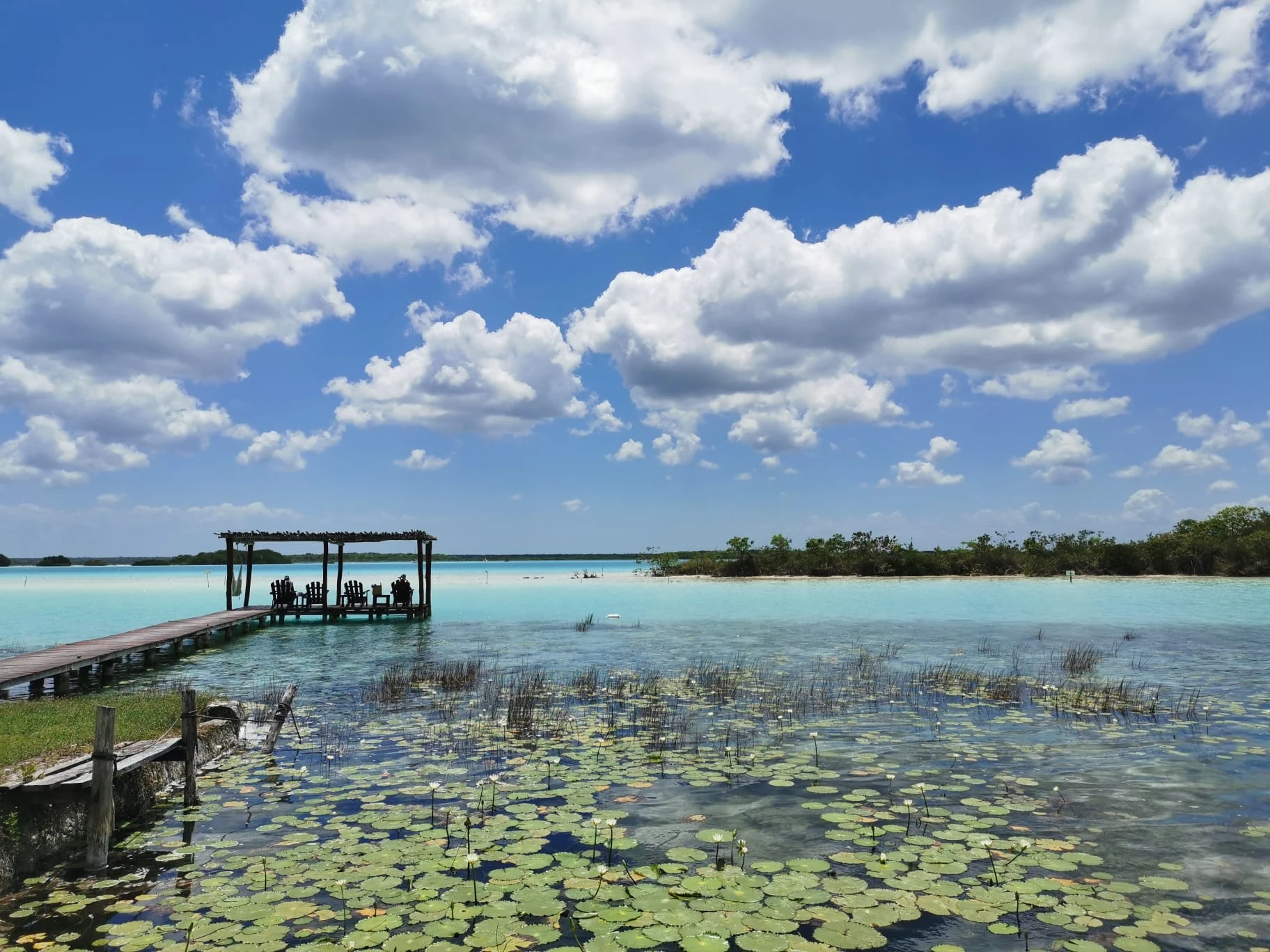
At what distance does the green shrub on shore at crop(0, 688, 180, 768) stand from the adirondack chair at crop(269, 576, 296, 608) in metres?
24.9

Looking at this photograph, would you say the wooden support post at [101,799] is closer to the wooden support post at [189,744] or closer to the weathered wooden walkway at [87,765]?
the weathered wooden walkway at [87,765]

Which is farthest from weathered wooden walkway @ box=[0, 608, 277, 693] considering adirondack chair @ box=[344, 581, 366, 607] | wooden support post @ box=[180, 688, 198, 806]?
adirondack chair @ box=[344, 581, 366, 607]

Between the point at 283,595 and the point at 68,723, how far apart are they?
29.8m

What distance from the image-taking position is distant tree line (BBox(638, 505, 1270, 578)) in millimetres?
70250

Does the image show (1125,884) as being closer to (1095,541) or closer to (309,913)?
(309,913)

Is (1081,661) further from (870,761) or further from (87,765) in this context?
(87,765)

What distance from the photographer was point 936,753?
489 inches

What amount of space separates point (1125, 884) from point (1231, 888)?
948mm

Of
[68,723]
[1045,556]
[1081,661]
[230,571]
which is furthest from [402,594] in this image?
[1045,556]

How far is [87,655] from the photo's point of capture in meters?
20.1

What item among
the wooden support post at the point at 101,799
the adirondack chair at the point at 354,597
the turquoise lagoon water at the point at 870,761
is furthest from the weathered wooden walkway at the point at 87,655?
the wooden support post at the point at 101,799

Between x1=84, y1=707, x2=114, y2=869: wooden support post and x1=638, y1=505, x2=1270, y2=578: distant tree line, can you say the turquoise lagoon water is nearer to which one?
x1=84, y1=707, x2=114, y2=869: wooden support post

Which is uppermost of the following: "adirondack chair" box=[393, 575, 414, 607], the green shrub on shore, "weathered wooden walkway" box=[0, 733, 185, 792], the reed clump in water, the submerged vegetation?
"adirondack chair" box=[393, 575, 414, 607]

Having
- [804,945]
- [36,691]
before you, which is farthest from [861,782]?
[36,691]
